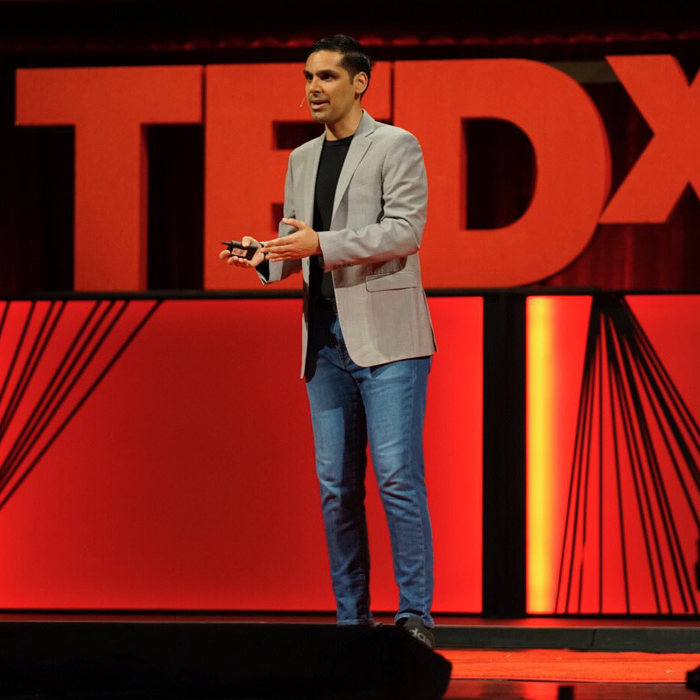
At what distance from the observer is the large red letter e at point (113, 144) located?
4.17 m

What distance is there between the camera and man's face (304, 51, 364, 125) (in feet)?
8.82

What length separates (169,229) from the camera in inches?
200

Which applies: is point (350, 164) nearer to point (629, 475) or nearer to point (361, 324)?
point (361, 324)

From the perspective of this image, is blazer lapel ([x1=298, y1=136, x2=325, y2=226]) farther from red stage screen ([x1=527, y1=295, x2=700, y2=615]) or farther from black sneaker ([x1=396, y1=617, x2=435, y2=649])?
red stage screen ([x1=527, y1=295, x2=700, y2=615])

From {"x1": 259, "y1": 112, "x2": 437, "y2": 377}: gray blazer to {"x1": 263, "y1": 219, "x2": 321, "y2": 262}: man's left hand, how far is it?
24 mm

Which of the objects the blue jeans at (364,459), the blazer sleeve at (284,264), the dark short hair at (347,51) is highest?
the dark short hair at (347,51)

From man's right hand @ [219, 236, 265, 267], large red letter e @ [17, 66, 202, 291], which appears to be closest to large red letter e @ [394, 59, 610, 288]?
large red letter e @ [17, 66, 202, 291]

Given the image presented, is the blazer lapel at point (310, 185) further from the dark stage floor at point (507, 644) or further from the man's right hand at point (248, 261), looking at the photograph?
the dark stage floor at point (507, 644)

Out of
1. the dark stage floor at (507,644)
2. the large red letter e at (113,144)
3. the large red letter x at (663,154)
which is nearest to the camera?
the dark stage floor at (507,644)

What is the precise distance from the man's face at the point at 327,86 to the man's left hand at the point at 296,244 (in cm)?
30

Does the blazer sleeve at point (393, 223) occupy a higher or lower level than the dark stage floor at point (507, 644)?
higher

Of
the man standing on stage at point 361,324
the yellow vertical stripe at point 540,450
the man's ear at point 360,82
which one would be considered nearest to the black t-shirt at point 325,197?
the man standing on stage at point 361,324

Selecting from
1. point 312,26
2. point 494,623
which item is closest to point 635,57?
point 312,26

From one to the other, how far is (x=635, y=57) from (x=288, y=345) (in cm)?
161
